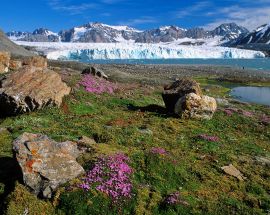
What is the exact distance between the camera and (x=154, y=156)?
22.4 m

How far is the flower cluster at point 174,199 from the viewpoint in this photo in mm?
18750

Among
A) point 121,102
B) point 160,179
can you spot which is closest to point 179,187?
point 160,179

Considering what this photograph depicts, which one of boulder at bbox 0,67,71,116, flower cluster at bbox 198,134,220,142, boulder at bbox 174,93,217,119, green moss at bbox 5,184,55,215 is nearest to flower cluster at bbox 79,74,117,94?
boulder at bbox 0,67,71,116

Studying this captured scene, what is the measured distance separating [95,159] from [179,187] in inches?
189

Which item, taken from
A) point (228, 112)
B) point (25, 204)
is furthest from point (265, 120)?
point (25, 204)

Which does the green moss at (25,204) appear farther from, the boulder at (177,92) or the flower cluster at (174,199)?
the boulder at (177,92)

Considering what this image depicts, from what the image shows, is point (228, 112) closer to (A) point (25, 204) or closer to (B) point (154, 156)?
(B) point (154, 156)

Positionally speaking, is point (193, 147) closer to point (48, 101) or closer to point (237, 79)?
point (48, 101)

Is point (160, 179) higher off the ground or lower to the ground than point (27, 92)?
lower

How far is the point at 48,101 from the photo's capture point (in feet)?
111

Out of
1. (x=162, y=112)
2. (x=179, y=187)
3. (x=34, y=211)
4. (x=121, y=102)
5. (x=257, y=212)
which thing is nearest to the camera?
(x=34, y=211)

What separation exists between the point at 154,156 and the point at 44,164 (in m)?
6.43

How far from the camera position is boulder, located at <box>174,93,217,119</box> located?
36.5m

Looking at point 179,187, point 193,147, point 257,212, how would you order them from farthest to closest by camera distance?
1. point 193,147
2. point 179,187
3. point 257,212
